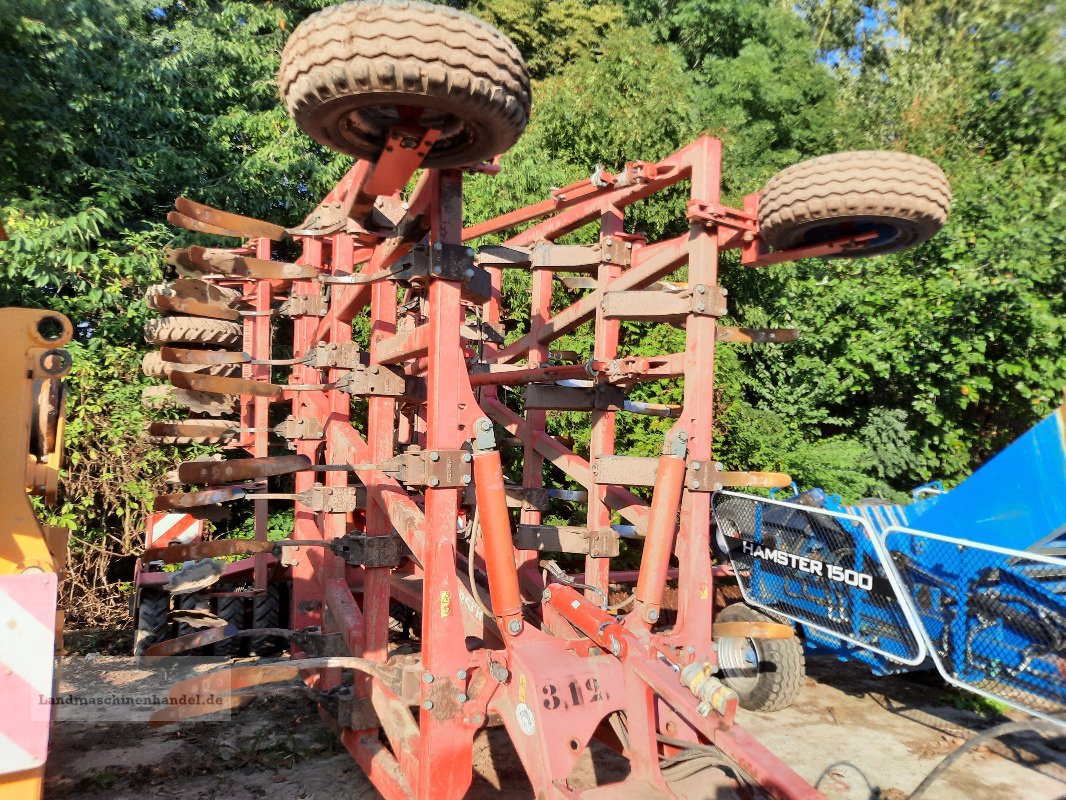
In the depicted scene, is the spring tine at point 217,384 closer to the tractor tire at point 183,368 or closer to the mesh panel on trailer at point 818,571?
the tractor tire at point 183,368

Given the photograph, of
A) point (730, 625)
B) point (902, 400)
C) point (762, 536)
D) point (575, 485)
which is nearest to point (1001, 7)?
point (902, 400)

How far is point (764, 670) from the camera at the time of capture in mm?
4617

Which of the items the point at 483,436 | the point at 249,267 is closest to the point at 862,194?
the point at 483,436

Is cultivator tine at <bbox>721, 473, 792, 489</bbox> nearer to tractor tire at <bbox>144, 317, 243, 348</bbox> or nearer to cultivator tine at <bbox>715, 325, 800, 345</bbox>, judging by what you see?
cultivator tine at <bbox>715, 325, 800, 345</bbox>

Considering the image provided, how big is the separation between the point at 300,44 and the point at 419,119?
446 millimetres

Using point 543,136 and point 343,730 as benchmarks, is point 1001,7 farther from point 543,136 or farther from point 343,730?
point 343,730

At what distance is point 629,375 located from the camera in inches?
173

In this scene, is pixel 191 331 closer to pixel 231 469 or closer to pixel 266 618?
pixel 266 618

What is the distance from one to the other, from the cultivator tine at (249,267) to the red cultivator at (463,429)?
0.06ft

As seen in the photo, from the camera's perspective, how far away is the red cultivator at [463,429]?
2.36 m

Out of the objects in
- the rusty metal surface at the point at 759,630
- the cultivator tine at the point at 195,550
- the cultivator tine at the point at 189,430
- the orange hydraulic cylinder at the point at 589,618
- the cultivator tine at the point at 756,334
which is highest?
the cultivator tine at the point at 756,334

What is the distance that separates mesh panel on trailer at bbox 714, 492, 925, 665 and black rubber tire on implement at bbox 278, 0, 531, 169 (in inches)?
125

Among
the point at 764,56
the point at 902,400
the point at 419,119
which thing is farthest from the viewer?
the point at 764,56

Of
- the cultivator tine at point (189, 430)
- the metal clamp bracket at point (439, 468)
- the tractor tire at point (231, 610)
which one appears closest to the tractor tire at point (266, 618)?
the tractor tire at point (231, 610)
